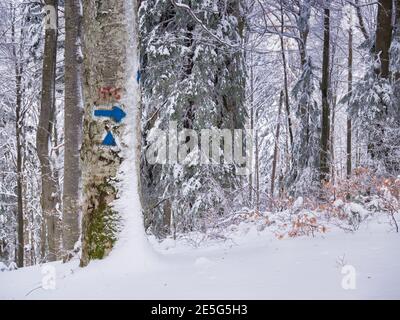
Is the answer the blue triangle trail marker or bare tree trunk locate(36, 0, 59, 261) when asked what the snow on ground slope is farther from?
bare tree trunk locate(36, 0, 59, 261)

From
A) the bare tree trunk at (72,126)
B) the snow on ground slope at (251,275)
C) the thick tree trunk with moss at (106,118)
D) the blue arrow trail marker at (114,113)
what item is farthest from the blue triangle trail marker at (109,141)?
the bare tree trunk at (72,126)

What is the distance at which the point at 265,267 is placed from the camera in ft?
9.63

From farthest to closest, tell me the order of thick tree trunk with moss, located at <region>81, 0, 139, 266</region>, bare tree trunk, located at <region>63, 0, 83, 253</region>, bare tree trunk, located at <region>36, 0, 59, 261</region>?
bare tree trunk, located at <region>36, 0, 59, 261</region> < bare tree trunk, located at <region>63, 0, 83, 253</region> < thick tree trunk with moss, located at <region>81, 0, 139, 266</region>

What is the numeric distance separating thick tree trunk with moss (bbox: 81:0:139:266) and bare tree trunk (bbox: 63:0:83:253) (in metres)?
2.43

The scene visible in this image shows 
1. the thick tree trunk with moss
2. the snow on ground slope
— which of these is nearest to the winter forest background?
the thick tree trunk with moss

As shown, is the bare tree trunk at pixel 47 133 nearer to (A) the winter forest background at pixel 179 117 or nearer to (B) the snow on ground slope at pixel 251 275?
(A) the winter forest background at pixel 179 117

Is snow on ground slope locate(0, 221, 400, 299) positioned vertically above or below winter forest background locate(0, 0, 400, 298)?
below

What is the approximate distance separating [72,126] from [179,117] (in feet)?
9.28

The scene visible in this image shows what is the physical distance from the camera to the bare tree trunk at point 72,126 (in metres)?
5.55

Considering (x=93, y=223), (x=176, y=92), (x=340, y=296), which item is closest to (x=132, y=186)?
(x=93, y=223)

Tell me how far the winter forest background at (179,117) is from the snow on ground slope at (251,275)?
0.31m

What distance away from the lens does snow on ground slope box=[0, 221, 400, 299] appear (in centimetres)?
236
